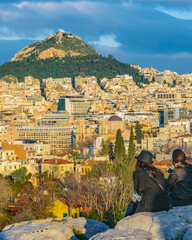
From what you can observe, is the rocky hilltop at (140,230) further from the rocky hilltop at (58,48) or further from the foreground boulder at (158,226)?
the rocky hilltop at (58,48)

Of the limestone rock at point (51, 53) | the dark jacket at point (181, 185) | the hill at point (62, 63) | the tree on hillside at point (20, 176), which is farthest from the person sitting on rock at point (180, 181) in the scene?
the limestone rock at point (51, 53)

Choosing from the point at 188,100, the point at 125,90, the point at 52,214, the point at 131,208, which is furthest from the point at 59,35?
the point at 131,208

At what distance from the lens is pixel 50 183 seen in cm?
3169

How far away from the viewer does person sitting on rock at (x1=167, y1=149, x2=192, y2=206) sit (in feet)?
21.4

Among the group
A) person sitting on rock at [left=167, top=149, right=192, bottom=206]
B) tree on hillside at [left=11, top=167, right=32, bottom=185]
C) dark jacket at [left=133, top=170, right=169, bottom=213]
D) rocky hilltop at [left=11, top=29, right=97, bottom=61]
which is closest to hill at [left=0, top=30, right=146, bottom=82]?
rocky hilltop at [left=11, top=29, right=97, bottom=61]

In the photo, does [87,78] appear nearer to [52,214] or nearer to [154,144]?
[154,144]

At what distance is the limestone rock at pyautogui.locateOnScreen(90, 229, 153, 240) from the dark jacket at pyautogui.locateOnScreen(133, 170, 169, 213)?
1.28 feet

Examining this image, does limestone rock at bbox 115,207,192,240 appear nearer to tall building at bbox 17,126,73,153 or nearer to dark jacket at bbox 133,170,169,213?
dark jacket at bbox 133,170,169,213

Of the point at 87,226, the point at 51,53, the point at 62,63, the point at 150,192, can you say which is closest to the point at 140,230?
the point at 150,192

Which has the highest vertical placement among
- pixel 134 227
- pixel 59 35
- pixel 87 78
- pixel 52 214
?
pixel 59 35

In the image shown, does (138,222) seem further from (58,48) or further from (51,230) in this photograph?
(58,48)

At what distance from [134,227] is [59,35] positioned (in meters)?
152

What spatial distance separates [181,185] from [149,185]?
431 millimetres

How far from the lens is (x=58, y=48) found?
147 meters
